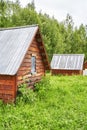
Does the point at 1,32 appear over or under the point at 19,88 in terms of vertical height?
over

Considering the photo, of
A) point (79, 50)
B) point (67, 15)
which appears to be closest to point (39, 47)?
point (79, 50)

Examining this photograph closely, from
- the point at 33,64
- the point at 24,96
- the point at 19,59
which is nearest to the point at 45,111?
the point at 24,96

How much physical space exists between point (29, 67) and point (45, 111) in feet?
14.4

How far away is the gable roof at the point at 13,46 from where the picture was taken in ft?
46.7

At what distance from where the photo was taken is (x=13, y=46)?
15.9 metres

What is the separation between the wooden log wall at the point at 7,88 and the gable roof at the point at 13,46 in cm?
56

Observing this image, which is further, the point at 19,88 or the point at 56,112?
the point at 19,88

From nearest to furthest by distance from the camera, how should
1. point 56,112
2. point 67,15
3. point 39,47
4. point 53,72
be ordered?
point 56,112 < point 39,47 < point 53,72 < point 67,15

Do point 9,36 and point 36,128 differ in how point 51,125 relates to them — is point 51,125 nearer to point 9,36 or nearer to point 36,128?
point 36,128

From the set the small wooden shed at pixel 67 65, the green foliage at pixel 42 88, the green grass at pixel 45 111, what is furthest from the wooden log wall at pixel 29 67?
the small wooden shed at pixel 67 65

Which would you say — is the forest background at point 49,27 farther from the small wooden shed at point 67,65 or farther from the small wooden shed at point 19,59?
the small wooden shed at point 19,59

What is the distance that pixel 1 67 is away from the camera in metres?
14.5

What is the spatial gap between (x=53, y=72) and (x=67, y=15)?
48466 millimetres

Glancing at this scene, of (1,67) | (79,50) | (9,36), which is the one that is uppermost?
(9,36)
